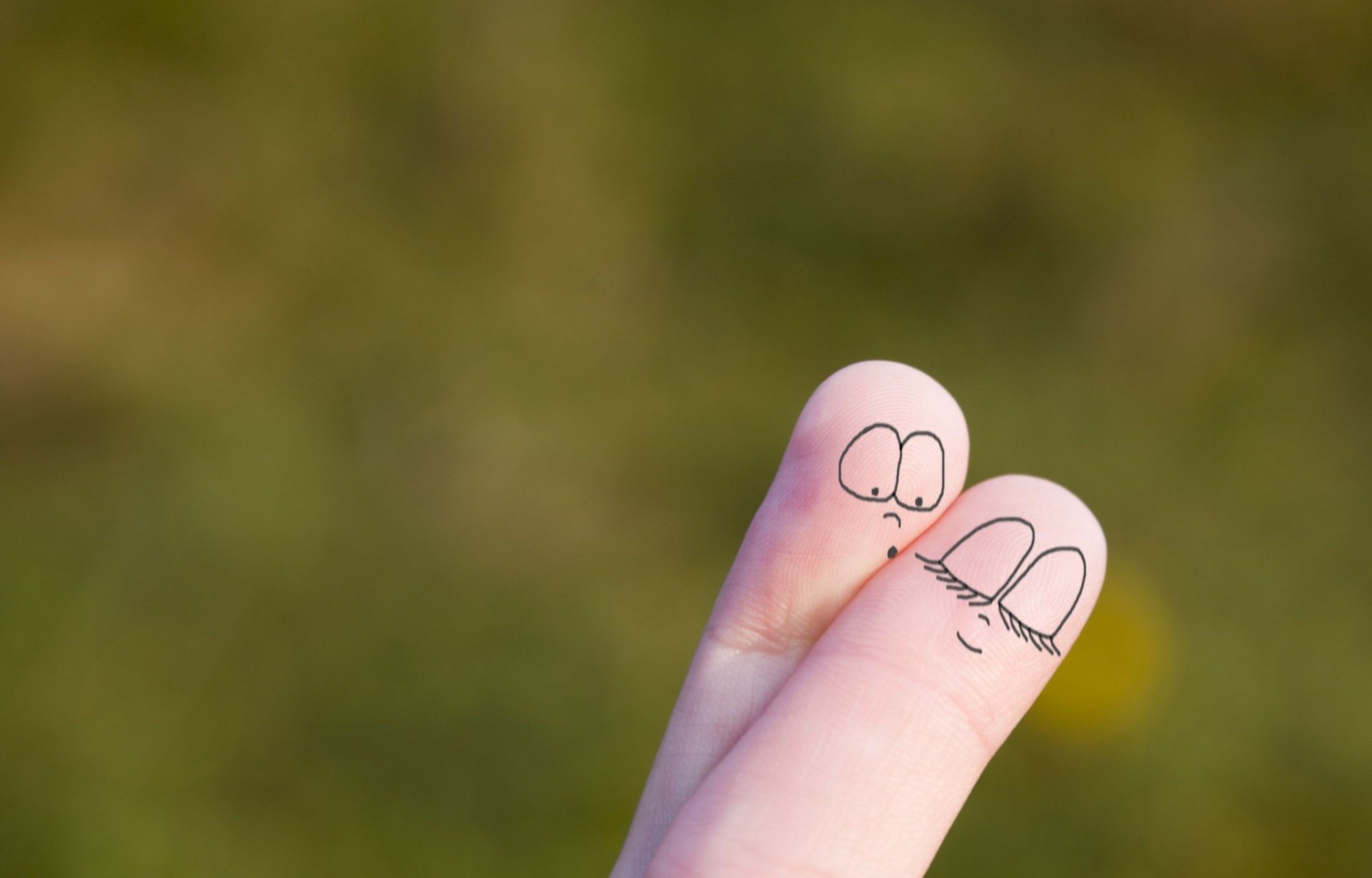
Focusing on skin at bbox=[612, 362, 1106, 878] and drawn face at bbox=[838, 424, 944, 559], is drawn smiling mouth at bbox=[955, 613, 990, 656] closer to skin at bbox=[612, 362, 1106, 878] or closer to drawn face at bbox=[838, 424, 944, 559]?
skin at bbox=[612, 362, 1106, 878]

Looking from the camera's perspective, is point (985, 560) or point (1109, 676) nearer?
point (985, 560)

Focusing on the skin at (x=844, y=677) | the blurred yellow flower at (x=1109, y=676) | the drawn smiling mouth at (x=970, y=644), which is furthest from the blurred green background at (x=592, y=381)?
the drawn smiling mouth at (x=970, y=644)

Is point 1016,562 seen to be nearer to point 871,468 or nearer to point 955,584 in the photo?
point 955,584

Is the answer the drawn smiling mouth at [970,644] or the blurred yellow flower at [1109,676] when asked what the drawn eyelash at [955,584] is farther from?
the blurred yellow flower at [1109,676]

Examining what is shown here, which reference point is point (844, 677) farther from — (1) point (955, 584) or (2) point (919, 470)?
(2) point (919, 470)

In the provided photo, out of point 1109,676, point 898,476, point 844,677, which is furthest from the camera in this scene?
point 1109,676

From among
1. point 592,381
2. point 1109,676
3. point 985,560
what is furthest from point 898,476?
point 592,381

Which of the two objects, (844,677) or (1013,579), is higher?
(1013,579)

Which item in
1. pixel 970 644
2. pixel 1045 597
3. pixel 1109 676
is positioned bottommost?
pixel 1109 676

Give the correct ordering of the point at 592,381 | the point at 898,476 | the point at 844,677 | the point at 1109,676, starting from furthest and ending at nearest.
→ 1. the point at 592,381
2. the point at 1109,676
3. the point at 898,476
4. the point at 844,677
